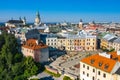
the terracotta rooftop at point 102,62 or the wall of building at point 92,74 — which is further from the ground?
the terracotta rooftop at point 102,62

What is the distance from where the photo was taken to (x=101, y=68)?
181ft

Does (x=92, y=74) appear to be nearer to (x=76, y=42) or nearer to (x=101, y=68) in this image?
(x=101, y=68)

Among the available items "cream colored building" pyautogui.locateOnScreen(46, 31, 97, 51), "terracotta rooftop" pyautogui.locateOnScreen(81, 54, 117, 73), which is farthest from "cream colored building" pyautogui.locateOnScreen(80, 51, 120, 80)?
"cream colored building" pyautogui.locateOnScreen(46, 31, 97, 51)

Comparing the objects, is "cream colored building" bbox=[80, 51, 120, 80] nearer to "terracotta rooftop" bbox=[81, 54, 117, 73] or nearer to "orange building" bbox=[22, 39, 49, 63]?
"terracotta rooftop" bbox=[81, 54, 117, 73]

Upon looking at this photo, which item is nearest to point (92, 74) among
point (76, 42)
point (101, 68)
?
point (101, 68)

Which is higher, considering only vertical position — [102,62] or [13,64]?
[102,62]

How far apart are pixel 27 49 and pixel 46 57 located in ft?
24.6

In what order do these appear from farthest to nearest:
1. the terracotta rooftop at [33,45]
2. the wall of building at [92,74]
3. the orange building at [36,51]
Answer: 1. the terracotta rooftop at [33,45]
2. the orange building at [36,51]
3. the wall of building at [92,74]

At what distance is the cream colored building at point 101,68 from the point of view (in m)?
53.1

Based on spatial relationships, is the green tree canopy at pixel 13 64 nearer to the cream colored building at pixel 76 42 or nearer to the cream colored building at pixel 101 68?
the cream colored building at pixel 101 68

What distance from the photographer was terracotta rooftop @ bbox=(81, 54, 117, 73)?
2125 inches

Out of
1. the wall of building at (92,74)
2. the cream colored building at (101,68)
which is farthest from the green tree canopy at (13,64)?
the cream colored building at (101,68)

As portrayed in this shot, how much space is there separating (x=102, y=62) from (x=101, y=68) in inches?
73.2

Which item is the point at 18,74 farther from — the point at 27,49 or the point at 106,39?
the point at 106,39
